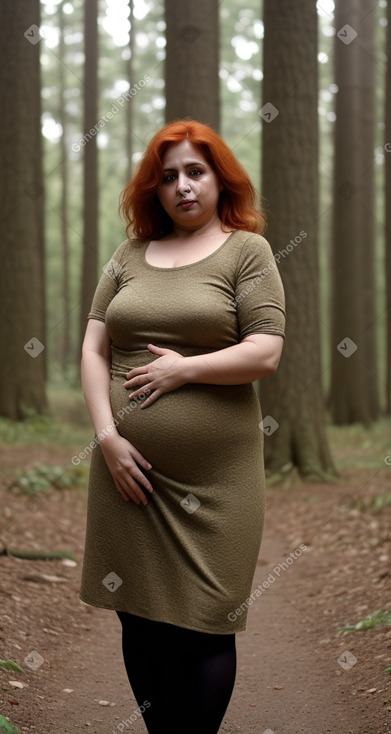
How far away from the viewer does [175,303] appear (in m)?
2.51

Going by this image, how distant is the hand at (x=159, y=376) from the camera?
8.09ft

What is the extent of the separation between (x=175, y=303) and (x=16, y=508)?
4.49 m

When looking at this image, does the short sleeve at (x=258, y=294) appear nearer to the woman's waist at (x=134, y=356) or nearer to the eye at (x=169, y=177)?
the woman's waist at (x=134, y=356)

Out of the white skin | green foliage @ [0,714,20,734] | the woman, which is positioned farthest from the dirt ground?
the white skin

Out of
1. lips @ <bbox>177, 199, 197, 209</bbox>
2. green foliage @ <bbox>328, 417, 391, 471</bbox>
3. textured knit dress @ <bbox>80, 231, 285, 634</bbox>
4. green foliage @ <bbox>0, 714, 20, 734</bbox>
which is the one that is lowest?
green foliage @ <bbox>328, 417, 391, 471</bbox>

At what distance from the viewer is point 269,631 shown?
4602mm

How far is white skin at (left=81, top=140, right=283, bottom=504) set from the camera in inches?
96.2

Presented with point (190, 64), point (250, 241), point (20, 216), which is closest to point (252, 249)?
point (250, 241)

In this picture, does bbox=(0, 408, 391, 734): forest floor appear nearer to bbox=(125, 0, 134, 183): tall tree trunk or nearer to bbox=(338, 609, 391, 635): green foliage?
bbox=(338, 609, 391, 635): green foliage

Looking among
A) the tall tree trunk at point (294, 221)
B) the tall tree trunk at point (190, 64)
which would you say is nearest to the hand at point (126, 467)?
the tall tree trunk at point (294, 221)

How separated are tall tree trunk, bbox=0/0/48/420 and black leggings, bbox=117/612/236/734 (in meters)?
7.51

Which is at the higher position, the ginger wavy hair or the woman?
the ginger wavy hair

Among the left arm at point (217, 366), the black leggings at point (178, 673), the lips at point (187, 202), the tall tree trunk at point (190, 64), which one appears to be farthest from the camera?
the tall tree trunk at point (190, 64)

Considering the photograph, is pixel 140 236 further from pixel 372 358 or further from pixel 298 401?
pixel 372 358
